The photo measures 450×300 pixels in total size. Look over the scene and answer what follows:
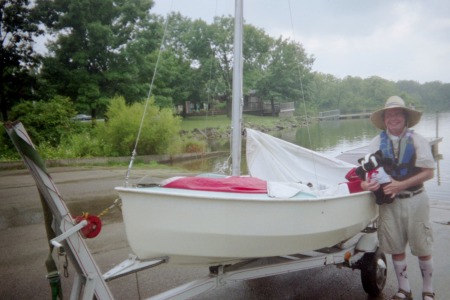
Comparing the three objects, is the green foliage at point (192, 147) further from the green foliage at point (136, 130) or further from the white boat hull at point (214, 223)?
the white boat hull at point (214, 223)

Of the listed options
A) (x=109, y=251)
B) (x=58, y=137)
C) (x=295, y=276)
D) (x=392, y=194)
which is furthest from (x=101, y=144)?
(x=392, y=194)

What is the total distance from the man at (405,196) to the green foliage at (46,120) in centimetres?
1544

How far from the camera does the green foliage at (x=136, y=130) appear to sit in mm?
15703

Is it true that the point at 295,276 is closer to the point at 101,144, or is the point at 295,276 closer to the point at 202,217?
the point at 202,217

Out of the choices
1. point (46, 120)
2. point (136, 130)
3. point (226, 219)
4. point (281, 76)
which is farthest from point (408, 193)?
point (281, 76)

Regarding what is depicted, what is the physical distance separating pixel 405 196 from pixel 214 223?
1871mm

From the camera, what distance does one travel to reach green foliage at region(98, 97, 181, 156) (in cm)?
1570

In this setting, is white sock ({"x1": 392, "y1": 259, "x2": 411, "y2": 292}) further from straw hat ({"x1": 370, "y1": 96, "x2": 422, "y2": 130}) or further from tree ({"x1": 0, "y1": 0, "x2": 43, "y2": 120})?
tree ({"x1": 0, "y1": 0, "x2": 43, "y2": 120})

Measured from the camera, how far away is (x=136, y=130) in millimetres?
15844

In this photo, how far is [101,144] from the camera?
16.0 m

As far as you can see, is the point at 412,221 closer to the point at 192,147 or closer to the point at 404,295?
the point at 404,295

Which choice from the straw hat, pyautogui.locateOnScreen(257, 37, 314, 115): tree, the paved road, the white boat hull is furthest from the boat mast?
pyautogui.locateOnScreen(257, 37, 314, 115): tree

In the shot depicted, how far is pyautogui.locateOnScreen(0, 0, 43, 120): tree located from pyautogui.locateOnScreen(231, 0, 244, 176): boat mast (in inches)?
856

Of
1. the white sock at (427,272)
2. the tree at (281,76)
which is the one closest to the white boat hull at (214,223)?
the white sock at (427,272)
